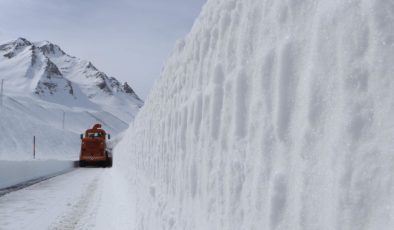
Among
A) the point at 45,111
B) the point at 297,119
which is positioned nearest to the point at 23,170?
the point at 297,119

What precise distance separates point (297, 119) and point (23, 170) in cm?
2296

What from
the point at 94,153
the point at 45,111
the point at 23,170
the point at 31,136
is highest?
the point at 45,111

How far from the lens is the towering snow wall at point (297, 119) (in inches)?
47.9

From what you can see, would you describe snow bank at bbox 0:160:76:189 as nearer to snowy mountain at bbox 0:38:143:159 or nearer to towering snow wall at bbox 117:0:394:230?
towering snow wall at bbox 117:0:394:230

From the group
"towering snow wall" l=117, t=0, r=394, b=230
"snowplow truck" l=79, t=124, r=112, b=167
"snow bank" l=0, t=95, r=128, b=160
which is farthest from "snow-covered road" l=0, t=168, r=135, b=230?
"snow bank" l=0, t=95, r=128, b=160

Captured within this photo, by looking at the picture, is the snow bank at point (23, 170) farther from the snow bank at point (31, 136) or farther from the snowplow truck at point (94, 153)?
the snow bank at point (31, 136)

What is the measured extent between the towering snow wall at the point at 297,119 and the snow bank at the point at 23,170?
53.8 feet

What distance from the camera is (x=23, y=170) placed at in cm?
2294

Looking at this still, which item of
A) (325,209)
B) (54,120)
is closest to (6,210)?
(325,209)

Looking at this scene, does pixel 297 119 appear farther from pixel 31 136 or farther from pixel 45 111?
pixel 45 111

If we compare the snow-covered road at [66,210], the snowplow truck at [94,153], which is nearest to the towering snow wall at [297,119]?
the snow-covered road at [66,210]

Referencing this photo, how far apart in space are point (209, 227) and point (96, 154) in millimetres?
31652

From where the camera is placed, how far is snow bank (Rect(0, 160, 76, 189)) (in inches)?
786

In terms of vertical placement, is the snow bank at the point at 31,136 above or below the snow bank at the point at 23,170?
above
